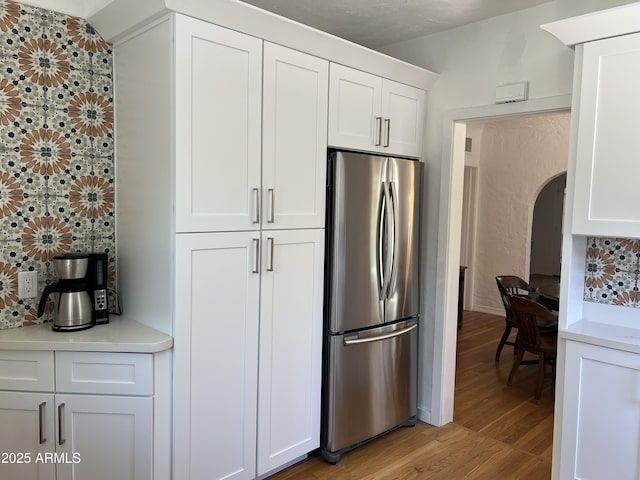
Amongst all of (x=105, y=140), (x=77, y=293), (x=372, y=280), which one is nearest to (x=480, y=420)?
(x=372, y=280)

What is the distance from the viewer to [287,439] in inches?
105

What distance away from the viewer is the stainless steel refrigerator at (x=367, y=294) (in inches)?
110

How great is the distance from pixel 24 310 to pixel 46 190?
588 millimetres

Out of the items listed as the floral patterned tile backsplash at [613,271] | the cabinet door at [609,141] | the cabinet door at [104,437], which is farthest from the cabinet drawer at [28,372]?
the floral patterned tile backsplash at [613,271]

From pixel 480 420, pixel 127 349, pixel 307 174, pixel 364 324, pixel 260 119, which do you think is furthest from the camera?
pixel 480 420

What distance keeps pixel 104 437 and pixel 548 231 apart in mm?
7299

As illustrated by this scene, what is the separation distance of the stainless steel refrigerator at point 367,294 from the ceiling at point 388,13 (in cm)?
89

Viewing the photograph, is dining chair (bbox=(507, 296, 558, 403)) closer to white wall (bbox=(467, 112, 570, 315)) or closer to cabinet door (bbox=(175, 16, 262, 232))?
white wall (bbox=(467, 112, 570, 315))

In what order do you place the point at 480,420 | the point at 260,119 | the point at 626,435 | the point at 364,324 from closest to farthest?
the point at 626,435, the point at 260,119, the point at 364,324, the point at 480,420

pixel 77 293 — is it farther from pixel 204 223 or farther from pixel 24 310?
pixel 204 223

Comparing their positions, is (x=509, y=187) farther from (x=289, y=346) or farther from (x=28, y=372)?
(x=28, y=372)

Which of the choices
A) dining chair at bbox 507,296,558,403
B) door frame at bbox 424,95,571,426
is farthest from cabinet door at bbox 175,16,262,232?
dining chair at bbox 507,296,558,403

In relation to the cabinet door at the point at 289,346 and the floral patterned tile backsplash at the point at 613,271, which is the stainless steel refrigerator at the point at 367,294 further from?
the floral patterned tile backsplash at the point at 613,271

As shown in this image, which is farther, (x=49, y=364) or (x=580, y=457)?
(x=580, y=457)
